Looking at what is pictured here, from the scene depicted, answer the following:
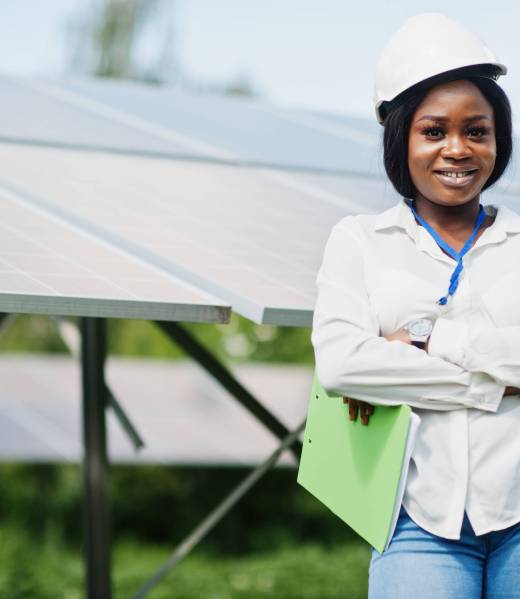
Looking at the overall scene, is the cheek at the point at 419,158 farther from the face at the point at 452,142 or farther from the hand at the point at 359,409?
the hand at the point at 359,409

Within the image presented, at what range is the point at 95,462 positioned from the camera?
18.4 ft

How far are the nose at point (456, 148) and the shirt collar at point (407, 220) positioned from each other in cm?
16

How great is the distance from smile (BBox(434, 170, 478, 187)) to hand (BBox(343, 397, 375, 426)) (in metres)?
0.50

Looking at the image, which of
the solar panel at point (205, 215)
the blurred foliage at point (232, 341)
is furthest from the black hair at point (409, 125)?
the blurred foliage at point (232, 341)

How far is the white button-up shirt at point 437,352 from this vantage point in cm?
235

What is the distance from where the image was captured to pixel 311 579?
1085 centimetres

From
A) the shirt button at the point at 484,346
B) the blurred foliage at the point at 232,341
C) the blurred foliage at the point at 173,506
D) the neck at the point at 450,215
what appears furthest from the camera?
the blurred foliage at the point at 232,341

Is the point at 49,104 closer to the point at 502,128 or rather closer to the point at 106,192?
the point at 106,192

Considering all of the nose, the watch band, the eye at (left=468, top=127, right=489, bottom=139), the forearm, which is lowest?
the forearm

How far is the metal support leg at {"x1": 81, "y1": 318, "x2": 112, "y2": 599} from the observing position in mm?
5352

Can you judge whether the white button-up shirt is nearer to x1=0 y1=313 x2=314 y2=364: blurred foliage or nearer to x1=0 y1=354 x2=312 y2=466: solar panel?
x1=0 y1=354 x2=312 y2=466: solar panel

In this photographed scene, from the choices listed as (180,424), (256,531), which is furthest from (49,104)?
(256,531)

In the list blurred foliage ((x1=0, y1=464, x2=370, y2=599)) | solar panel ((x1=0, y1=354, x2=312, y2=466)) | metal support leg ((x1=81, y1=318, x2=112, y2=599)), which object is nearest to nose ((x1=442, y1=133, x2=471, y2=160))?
metal support leg ((x1=81, y1=318, x2=112, y2=599))

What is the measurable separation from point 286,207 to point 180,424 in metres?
6.15
